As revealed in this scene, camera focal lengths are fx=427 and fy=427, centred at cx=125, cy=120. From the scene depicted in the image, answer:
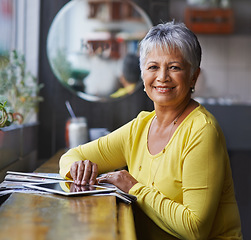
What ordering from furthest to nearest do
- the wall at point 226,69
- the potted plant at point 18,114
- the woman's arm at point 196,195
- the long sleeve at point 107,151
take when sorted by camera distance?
the wall at point 226,69 → the potted plant at point 18,114 → the long sleeve at point 107,151 → the woman's arm at point 196,195

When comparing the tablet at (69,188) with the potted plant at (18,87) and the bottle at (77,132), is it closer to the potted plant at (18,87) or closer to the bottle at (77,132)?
the potted plant at (18,87)

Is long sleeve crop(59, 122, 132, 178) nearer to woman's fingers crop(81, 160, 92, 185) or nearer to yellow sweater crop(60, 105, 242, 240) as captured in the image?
yellow sweater crop(60, 105, 242, 240)

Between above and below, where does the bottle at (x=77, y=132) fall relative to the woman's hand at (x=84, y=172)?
below

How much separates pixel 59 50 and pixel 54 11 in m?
0.27

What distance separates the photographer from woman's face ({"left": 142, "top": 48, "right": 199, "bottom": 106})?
4.91ft

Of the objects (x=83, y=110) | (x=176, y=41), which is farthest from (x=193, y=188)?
(x=83, y=110)

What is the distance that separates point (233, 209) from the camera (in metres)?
1.47

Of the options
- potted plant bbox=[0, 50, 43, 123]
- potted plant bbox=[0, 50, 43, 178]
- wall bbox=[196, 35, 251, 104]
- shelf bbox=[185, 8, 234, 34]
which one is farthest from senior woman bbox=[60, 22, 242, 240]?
wall bbox=[196, 35, 251, 104]

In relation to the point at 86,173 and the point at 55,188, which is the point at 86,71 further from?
the point at 55,188

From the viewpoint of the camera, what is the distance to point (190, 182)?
4.32ft

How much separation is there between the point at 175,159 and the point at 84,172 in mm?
326

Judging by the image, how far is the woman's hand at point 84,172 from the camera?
4.84ft

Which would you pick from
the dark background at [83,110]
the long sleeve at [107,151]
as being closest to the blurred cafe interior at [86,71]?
the dark background at [83,110]

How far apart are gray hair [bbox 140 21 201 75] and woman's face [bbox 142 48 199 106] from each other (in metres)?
0.02
